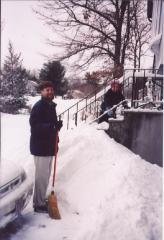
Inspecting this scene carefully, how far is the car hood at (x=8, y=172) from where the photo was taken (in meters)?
4.56

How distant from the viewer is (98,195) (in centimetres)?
563

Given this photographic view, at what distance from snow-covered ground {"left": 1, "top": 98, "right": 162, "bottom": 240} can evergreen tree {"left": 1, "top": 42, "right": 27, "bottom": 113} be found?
38.2 ft

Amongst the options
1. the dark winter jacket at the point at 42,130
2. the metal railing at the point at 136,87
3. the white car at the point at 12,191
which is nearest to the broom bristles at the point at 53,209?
the white car at the point at 12,191

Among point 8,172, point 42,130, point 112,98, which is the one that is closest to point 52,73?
point 112,98

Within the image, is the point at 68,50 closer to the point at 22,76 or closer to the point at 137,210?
the point at 22,76

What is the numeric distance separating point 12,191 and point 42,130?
1214 mm

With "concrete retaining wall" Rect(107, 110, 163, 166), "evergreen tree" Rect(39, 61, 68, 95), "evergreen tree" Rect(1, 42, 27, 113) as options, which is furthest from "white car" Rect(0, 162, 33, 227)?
"evergreen tree" Rect(39, 61, 68, 95)

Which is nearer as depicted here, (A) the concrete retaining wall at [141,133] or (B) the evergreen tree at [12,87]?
(A) the concrete retaining wall at [141,133]

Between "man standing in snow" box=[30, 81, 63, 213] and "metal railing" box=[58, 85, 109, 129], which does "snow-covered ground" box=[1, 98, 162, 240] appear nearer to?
"man standing in snow" box=[30, 81, 63, 213]

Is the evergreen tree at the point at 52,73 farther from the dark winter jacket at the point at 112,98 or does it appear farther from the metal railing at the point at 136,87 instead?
the dark winter jacket at the point at 112,98

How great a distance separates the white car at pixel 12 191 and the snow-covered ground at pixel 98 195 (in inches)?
16.0

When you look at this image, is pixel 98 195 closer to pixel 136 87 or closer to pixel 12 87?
pixel 136 87

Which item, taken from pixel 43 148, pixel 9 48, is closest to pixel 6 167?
pixel 43 148

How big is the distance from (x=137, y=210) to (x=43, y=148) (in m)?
1.62
